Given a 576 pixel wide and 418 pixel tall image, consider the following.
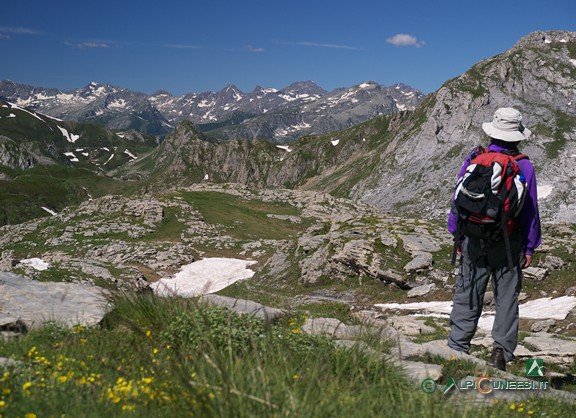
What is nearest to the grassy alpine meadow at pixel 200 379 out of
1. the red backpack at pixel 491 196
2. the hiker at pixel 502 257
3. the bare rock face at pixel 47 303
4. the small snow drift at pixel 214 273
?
the bare rock face at pixel 47 303

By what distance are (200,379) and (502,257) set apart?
6047 mm

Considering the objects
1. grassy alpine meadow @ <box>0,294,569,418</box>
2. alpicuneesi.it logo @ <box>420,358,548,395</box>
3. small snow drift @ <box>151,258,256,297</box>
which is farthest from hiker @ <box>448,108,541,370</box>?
small snow drift @ <box>151,258,256,297</box>

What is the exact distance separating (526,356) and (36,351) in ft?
35.5

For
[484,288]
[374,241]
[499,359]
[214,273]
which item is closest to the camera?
[499,359]

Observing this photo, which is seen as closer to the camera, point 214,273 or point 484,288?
point 484,288

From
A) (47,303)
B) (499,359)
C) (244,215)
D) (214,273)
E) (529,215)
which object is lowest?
(214,273)

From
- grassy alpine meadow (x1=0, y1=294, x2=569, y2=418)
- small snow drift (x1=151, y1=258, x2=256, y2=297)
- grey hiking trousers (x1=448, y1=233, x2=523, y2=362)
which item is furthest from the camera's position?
small snow drift (x1=151, y1=258, x2=256, y2=297)

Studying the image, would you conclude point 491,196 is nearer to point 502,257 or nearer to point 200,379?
point 502,257

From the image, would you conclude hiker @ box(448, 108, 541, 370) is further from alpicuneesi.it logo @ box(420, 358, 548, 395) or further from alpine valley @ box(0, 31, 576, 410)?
alpicuneesi.it logo @ box(420, 358, 548, 395)

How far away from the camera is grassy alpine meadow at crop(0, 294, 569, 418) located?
142 inches

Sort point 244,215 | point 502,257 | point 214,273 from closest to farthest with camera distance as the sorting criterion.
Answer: point 502,257, point 214,273, point 244,215

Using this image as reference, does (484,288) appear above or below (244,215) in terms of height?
above

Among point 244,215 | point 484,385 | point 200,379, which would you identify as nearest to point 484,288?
point 484,385

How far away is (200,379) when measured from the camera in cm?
399
